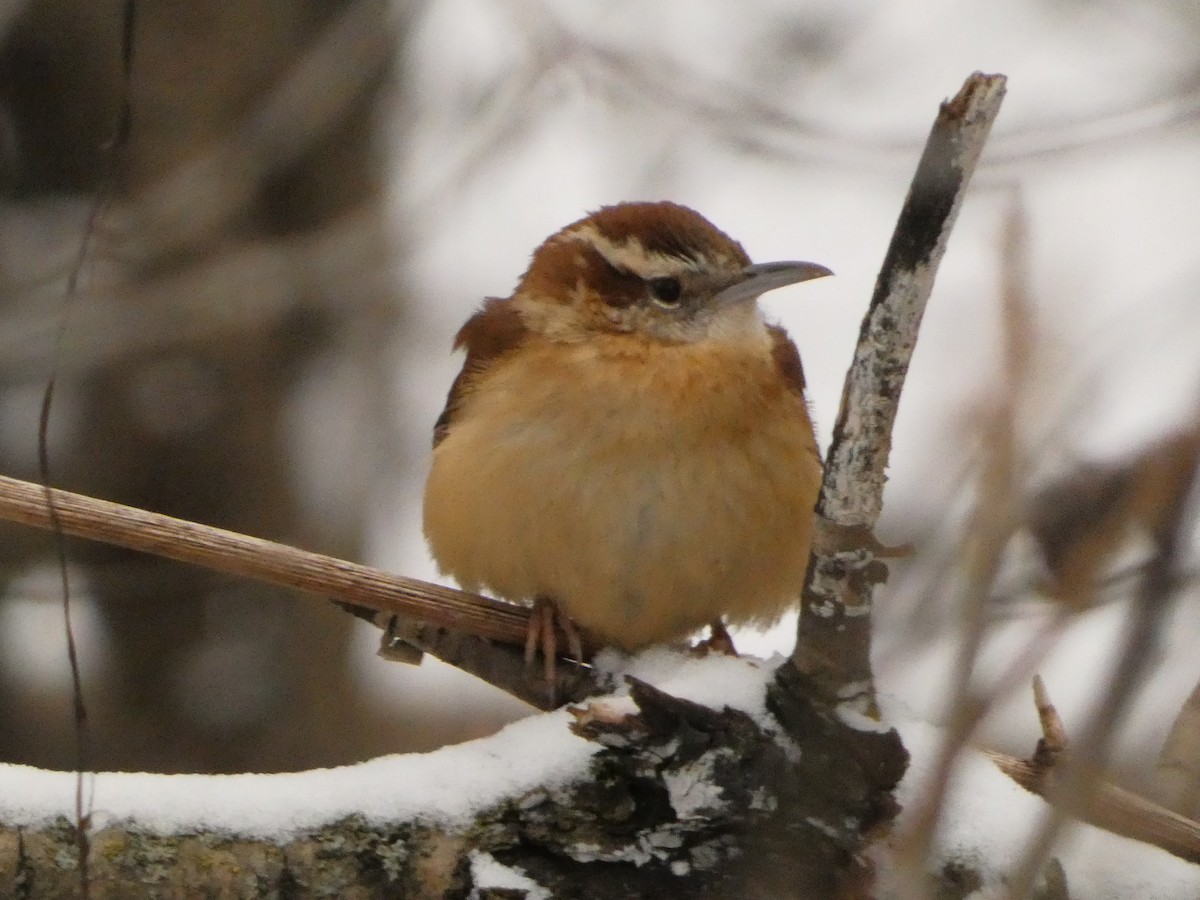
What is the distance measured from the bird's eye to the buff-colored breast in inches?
→ 10.3

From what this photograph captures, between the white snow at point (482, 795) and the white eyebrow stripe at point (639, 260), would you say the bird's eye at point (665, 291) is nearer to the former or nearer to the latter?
the white eyebrow stripe at point (639, 260)

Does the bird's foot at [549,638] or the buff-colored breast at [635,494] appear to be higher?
the buff-colored breast at [635,494]

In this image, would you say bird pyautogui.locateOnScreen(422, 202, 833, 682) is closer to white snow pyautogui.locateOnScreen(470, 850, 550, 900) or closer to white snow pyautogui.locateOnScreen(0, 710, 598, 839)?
white snow pyautogui.locateOnScreen(0, 710, 598, 839)

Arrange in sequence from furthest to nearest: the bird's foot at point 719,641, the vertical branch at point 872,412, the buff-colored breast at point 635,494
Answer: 1. the bird's foot at point 719,641
2. the buff-colored breast at point 635,494
3. the vertical branch at point 872,412

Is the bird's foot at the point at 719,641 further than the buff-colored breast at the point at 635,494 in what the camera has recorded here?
Yes

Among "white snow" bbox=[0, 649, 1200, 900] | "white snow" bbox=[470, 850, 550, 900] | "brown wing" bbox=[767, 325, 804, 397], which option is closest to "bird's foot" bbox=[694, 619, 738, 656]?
"brown wing" bbox=[767, 325, 804, 397]

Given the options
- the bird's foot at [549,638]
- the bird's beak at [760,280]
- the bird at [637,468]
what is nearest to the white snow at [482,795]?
the bird's foot at [549,638]

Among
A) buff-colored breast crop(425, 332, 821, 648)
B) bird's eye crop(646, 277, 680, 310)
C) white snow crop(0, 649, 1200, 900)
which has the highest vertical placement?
bird's eye crop(646, 277, 680, 310)

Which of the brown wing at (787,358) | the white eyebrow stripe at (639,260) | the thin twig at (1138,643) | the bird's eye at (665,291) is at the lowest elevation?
the thin twig at (1138,643)

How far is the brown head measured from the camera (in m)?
3.98

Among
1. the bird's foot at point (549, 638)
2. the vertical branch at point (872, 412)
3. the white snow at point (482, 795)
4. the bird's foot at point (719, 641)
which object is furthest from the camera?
the bird's foot at point (719, 641)

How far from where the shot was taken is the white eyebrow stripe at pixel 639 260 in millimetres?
4047

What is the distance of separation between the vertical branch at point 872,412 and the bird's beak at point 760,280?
1608 millimetres

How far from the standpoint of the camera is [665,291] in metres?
4.04
